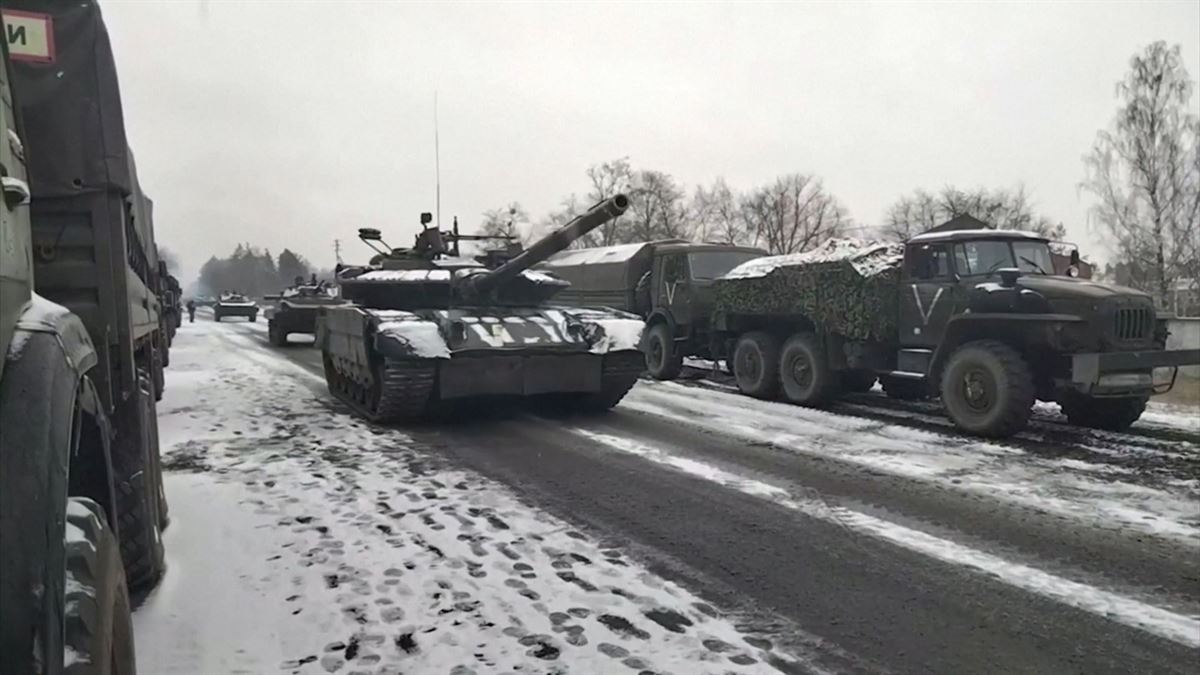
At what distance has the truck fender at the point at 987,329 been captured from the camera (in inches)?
314

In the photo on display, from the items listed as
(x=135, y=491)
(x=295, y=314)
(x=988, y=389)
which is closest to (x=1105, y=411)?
(x=988, y=389)

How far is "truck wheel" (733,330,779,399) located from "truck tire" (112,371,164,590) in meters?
8.75

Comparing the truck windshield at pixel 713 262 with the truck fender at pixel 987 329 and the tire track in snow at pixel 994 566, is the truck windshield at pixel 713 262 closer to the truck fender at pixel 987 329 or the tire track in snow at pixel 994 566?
the truck fender at pixel 987 329

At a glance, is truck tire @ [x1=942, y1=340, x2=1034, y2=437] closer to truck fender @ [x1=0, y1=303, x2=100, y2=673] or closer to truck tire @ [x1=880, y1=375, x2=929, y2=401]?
truck tire @ [x1=880, y1=375, x2=929, y2=401]

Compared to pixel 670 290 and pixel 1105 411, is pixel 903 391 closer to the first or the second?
pixel 1105 411

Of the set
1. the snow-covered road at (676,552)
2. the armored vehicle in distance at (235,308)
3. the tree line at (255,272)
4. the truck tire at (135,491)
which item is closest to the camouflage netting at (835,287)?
the snow-covered road at (676,552)

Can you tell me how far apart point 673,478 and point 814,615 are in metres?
2.62

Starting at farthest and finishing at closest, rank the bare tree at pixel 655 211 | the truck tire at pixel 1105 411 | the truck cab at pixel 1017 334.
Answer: the bare tree at pixel 655 211
the truck tire at pixel 1105 411
the truck cab at pixel 1017 334

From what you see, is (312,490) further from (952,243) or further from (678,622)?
(952,243)

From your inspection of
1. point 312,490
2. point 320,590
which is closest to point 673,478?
point 312,490

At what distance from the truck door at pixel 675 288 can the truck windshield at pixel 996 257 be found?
5513mm

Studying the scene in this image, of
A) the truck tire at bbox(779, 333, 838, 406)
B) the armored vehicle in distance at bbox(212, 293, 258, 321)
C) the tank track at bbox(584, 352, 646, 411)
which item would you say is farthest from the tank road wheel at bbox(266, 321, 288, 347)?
the armored vehicle in distance at bbox(212, 293, 258, 321)

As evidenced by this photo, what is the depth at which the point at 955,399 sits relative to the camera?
848 centimetres

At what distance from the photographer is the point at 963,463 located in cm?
696
